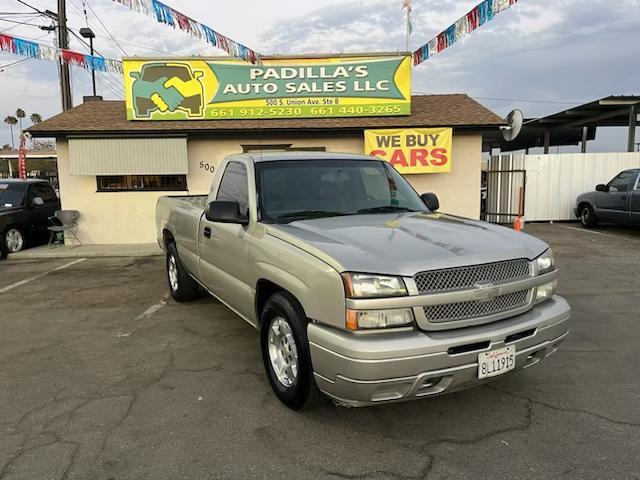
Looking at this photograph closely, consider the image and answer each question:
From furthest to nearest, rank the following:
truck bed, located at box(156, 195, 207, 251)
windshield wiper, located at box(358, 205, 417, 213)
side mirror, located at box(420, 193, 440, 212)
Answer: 1. truck bed, located at box(156, 195, 207, 251)
2. side mirror, located at box(420, 193, 440, 212)
3. windshield wiper, located at box(358, 205, 417, 213)

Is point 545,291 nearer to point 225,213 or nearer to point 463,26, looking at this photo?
point 225,213

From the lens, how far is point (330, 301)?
285 cm

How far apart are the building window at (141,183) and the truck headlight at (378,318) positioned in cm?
983

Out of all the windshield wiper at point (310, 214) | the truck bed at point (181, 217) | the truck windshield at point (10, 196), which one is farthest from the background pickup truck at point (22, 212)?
the windshield wiper at point (310, 214)

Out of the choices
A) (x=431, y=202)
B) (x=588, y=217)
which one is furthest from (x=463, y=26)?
(x=588, y=217)

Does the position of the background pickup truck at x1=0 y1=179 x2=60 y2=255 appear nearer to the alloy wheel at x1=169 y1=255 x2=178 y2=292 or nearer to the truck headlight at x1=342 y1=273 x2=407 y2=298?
the alloy wheel at x1=169 y1=255 x2=178 y2=292

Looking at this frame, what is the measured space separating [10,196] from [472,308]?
11414 millimetres

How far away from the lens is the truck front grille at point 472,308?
286cm

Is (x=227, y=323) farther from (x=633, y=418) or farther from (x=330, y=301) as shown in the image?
(x=633, y=418)

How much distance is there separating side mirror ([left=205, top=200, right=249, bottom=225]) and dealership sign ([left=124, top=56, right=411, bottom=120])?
8397mm

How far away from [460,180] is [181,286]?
8.11m

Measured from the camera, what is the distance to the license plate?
2.87 meters

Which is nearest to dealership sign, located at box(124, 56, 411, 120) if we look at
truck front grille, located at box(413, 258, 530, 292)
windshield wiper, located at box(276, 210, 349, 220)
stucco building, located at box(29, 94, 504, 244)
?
stucco building, located at box(29, 94, 504, 244)

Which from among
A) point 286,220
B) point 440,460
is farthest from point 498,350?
point 286,220
